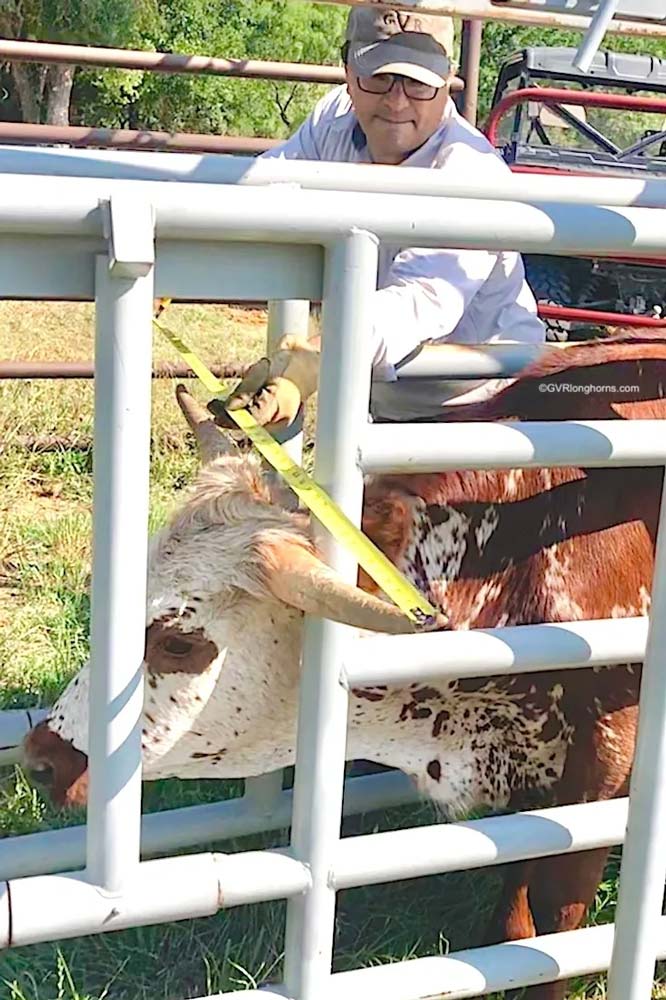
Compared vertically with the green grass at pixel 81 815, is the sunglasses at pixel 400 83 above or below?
above

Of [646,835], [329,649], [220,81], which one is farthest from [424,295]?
[220,81]

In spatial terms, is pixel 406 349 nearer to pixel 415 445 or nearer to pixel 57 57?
pixel 415 445

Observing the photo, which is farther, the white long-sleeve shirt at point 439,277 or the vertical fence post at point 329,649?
the white long-sleeve shirt at point 439,277

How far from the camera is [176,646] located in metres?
2.23

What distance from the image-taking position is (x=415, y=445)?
6.00 feet

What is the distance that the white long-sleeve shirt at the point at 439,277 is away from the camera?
2428 millimetres

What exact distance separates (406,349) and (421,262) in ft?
1.20

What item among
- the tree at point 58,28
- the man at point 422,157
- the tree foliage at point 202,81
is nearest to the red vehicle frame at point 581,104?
the man at point 422,157

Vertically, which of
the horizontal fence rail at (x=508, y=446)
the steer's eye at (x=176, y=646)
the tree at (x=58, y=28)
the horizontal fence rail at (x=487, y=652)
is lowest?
the steer's eye at (x=176, y=646)

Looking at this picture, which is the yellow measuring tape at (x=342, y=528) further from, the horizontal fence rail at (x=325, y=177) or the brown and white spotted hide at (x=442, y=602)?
the horizontal fence rail at (x=325, y=177)

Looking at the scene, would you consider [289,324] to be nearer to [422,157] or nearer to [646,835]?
[422,157]

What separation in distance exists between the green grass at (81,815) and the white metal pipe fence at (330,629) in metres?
0.75

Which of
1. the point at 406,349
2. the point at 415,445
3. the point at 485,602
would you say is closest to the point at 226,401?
the point at 415,445

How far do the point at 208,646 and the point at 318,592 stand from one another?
44 centimetres
